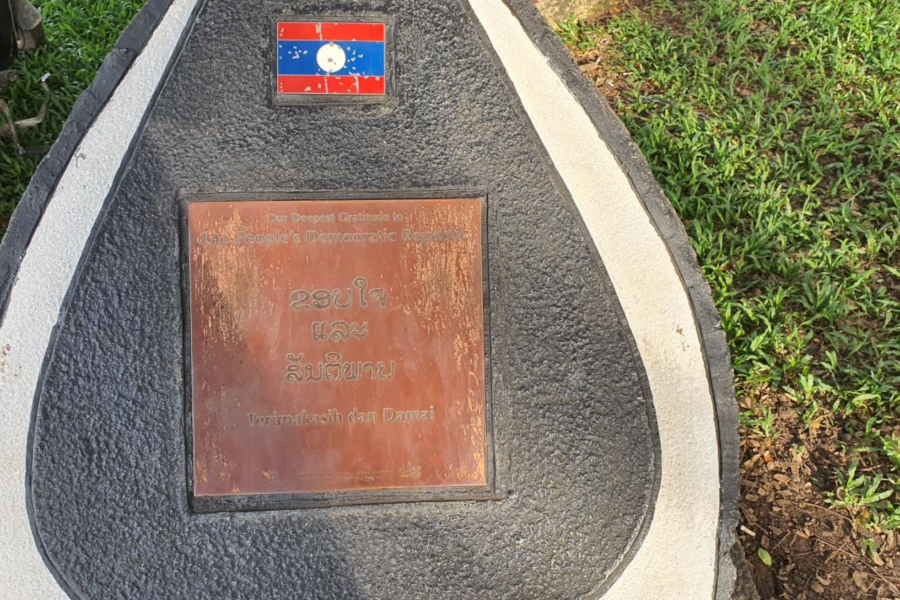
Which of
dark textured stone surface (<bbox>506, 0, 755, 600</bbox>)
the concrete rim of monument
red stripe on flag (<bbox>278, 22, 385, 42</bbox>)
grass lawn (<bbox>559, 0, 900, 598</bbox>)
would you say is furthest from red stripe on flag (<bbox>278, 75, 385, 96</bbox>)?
grass lawn (<bbox>559, 0, 900, 598</bbox>)

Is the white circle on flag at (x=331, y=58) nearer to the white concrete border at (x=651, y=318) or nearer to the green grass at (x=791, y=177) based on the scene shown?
the white concrete border at (x=651, y=318)

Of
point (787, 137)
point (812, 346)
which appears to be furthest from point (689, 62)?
point (812, 346)

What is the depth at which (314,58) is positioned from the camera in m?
2.08

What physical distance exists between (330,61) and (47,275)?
40.5 inches

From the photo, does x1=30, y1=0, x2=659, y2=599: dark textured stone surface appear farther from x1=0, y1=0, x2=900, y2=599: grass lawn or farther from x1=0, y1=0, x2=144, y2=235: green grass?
x1=0, y1=0, x2=144, y2=235: green grass

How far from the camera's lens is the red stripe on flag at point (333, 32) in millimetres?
2078

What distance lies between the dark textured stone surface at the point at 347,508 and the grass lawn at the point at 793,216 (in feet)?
2.39

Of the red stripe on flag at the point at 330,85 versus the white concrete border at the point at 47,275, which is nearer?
the white concrete border at the point at 47,275

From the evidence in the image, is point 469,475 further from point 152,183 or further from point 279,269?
point 152,183

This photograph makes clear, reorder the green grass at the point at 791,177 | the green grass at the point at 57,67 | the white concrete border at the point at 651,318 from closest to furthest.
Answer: the white concrete border at the point at 651,318 < the green grass at the point at 791,177 < the green grass at the point at 57,67

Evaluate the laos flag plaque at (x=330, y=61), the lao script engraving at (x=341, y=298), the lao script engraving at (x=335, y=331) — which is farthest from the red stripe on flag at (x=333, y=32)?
the lao script engraving at (x=335, y=331)

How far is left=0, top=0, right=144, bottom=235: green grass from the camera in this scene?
290cm

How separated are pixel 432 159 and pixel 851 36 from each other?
2.47 metres

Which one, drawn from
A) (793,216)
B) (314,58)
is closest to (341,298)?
(314,58)
